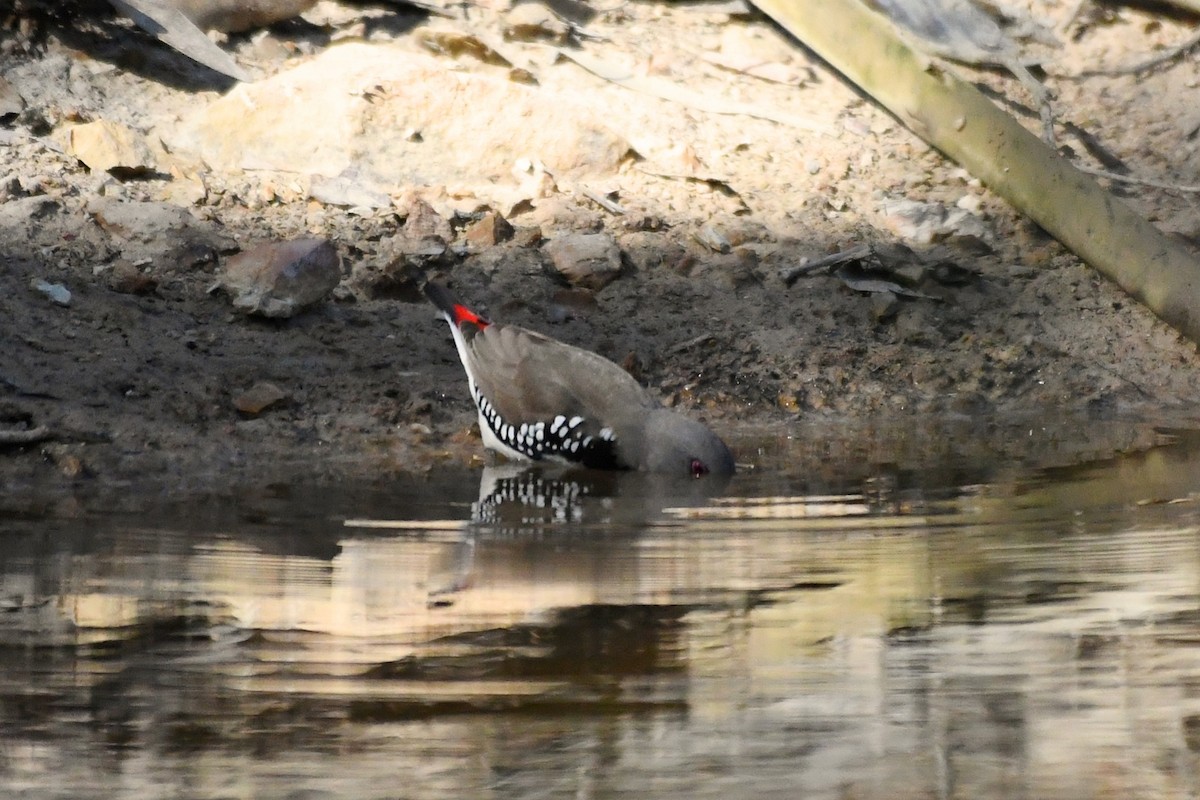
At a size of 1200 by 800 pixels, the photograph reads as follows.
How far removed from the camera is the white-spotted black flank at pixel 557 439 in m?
6.64

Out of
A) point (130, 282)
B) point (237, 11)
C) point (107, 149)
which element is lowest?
point (130, 282)

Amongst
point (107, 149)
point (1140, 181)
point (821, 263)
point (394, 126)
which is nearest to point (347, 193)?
point (394, 126)

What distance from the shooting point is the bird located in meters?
6.55

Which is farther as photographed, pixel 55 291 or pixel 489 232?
pixel 489 232

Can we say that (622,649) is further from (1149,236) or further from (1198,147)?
(1198,147)

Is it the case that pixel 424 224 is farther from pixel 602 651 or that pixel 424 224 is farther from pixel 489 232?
pixel 602 651

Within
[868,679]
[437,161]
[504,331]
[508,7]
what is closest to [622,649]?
[868,679]

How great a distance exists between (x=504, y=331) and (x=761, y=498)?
168cm

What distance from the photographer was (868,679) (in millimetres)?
3566

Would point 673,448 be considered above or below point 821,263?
Answer: below

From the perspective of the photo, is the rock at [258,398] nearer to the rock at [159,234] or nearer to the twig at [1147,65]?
the rock at [159,234]

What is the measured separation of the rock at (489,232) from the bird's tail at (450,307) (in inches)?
25.6

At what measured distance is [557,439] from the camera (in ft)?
22.0

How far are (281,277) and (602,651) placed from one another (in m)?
3.94
